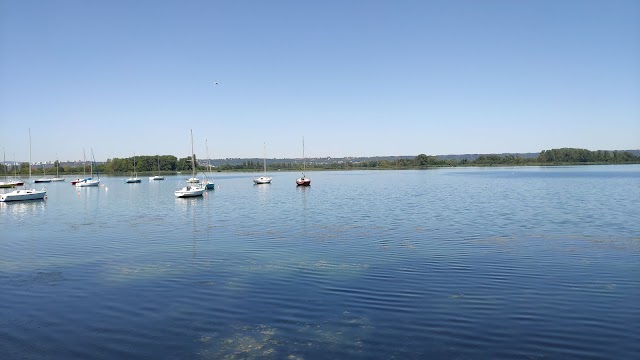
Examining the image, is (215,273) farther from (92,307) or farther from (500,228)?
(500,228)

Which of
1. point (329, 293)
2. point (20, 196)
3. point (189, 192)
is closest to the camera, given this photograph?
point (329, 293)

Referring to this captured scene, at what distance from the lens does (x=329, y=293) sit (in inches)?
672

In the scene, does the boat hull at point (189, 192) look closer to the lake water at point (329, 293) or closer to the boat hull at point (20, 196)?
the boat hull at point (20, 196)

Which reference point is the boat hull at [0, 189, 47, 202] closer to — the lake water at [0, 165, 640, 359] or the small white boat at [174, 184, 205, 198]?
the small white boat at [174, 184, 205, 198]

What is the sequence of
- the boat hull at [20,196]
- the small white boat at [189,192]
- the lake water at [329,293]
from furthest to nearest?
1. the small white boat at [189,192]
2. the boat hull at [20,196]
3. the lake water at [329,293]

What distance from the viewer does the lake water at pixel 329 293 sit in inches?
481

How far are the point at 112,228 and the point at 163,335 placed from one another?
28.4 m

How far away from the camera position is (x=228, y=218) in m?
45.1

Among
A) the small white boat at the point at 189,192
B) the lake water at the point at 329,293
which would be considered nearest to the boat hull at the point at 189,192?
the small white boat at the point at 189,192

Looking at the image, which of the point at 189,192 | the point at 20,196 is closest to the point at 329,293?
the point at 189,192

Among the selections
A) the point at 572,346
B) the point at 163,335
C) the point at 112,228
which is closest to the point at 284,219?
the point at 112,228

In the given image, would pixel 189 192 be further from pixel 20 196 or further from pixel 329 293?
pixel 329 293

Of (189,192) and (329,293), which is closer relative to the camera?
(329,293)

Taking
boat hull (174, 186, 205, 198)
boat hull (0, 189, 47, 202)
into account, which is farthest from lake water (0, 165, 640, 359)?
boat hull (0, 189, 47, 202)
